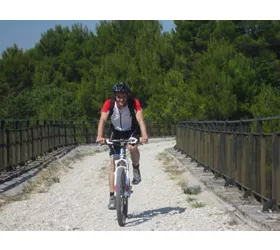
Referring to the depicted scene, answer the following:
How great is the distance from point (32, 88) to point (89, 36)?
10546 mm

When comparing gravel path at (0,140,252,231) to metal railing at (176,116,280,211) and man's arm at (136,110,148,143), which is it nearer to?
metal railing at (176,116,280,211)

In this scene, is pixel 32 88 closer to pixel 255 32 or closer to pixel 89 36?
pixel 89 36

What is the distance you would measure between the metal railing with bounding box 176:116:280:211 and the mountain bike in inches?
78.3

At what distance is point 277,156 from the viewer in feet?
30.8

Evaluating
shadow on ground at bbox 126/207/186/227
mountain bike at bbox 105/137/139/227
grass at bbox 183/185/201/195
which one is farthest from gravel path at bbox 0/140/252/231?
mountain bike at bbox 105/137/139/227

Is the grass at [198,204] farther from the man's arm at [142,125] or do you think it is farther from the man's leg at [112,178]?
the man's arm at [142,125]

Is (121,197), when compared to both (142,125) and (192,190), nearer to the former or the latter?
(142,125)

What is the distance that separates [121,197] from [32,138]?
43.8 feet

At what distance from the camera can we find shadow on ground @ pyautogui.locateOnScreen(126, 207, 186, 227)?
9.68m

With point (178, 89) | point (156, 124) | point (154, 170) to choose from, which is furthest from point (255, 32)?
point (154, 170)

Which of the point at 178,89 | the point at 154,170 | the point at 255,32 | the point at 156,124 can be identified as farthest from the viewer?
the point at 156,124

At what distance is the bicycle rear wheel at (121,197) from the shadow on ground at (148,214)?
0.72 feet

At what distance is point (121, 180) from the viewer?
9344 mm

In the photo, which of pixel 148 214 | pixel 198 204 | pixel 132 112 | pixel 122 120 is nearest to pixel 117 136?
pixel 122 120
